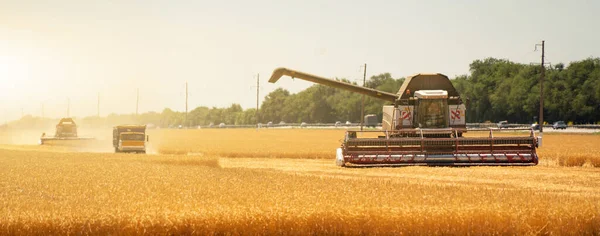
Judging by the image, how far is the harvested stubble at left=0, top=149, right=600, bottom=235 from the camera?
11.5 meters

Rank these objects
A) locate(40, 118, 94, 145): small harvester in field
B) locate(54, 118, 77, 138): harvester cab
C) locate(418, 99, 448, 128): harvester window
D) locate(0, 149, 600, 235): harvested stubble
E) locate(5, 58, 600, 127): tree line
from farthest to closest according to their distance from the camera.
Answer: locate(5, 58, 600, 127): tree line < locate(54, 118, 77, 138): harvester cab < locate(40, 118, 94, 145): small harvester in field < locate(418, 99, 448, 128): harvester window < locate(0, 149, 600, 235): harvested stubble

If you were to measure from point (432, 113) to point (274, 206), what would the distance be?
61.3 feet

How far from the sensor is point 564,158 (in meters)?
34.5

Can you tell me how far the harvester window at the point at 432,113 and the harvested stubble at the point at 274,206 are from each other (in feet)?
26.6

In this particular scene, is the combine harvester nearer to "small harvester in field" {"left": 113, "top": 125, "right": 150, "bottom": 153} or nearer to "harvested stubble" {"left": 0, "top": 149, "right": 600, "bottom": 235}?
"harvested stubble" {"left": 0, "top": 149, "right": 600, "bottom": 235}

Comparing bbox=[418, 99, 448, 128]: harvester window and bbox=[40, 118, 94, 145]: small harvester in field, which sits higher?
bbox=[418, 99, 448, 128]: harvester window

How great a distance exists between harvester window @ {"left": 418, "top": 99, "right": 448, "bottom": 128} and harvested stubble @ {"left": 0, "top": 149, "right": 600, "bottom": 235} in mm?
8116

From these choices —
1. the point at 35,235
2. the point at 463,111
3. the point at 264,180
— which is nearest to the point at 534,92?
the point at 463,111

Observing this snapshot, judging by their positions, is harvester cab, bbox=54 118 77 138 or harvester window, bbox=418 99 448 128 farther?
harvester cab, bbox=54 118 77 138

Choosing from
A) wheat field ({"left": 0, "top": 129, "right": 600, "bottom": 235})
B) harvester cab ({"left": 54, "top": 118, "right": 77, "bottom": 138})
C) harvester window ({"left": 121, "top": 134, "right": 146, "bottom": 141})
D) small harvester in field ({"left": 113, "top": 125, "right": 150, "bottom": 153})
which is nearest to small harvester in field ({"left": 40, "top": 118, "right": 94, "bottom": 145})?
harvester cab ({"left": 54, "top": 118, "right": 77, "bottom": 138})

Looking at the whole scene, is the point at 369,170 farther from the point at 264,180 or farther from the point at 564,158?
the point at 564,158

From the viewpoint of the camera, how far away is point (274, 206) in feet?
41.6

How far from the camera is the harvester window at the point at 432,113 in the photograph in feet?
99.2

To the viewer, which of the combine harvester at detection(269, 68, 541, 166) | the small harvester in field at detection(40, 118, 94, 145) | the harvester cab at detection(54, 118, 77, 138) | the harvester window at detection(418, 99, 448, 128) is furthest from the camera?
the harvester cab at detection(54, 118, 77, 138)
